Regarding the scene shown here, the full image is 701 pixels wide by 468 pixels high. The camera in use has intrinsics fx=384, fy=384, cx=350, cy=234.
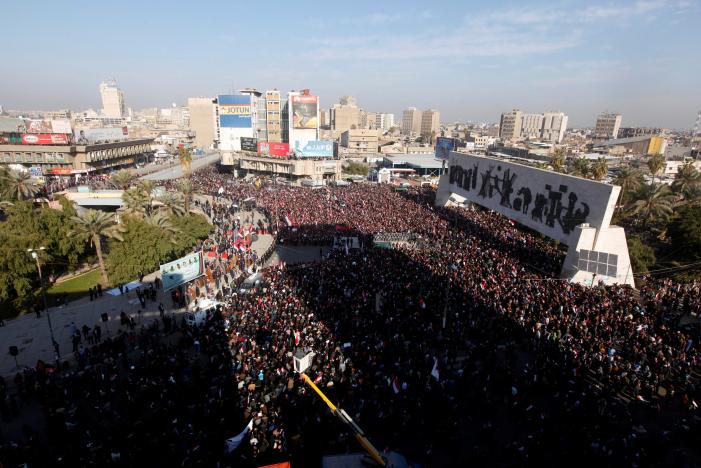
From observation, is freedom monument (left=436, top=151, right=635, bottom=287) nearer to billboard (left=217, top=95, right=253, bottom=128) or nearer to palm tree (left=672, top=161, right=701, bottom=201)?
palm tree (left=672, top=161, right=701, bottom=201)

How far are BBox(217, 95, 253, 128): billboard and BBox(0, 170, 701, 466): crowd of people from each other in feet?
219

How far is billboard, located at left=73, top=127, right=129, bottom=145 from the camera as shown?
Result: 6906 centimetres

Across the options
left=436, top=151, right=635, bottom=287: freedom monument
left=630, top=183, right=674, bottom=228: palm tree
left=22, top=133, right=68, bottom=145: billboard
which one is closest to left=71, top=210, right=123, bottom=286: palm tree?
left=436, top=151, right=635, bottom=287: freedom monument

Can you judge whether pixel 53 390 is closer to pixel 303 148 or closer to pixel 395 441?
pixel 395 441

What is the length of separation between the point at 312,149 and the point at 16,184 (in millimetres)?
40681

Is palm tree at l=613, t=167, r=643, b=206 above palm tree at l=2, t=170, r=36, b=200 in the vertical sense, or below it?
above

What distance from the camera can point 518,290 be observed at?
2056cm

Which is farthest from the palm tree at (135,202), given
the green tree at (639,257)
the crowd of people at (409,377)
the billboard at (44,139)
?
the billboard at (44,139)

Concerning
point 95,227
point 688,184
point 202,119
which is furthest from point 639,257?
point 202,119

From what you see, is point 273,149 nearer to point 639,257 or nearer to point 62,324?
point 62,324

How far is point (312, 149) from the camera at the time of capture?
222 feet

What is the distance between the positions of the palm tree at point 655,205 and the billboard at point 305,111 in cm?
5514

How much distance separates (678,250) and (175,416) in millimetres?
36409

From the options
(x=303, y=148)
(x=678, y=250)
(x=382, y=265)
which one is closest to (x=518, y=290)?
(x=382, y=265)
